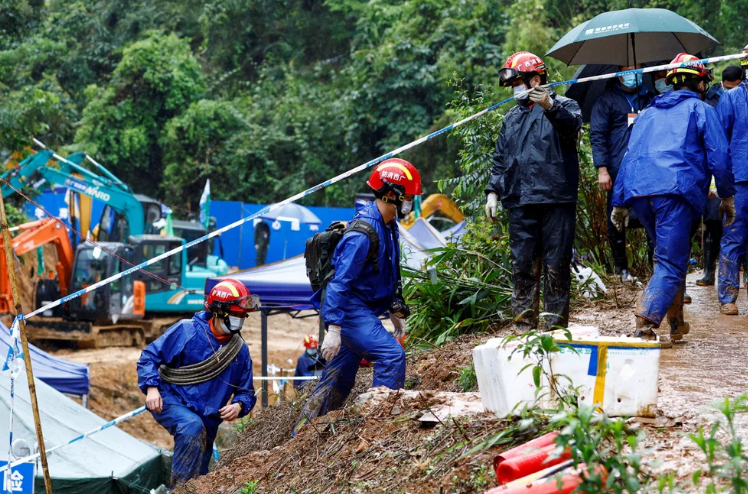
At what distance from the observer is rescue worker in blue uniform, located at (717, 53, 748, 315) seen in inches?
274

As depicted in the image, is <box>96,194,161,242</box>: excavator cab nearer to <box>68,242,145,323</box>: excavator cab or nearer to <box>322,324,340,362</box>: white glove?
<box>68,242,145,323</box>: excavator cab

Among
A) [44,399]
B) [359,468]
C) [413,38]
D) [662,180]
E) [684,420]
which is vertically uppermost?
[413,38]

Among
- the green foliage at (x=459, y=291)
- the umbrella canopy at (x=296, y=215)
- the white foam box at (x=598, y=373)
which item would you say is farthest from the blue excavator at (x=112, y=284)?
the white foam box at (x=598, y=373)

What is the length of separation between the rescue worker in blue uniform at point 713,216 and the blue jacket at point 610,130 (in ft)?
2.42

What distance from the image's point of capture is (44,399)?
→ 1062cm

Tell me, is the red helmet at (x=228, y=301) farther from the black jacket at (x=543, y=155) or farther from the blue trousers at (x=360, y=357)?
the black jacket at (x=543, y=155)

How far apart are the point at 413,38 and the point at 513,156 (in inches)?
838

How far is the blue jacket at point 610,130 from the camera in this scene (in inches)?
293

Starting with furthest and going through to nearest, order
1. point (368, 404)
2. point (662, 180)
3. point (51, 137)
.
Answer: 1. point (51, 137)
2. point (662, 180)
3. point (368, 404)

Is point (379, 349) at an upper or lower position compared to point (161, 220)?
upper

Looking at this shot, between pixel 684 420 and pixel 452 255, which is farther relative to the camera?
pixel 452 255

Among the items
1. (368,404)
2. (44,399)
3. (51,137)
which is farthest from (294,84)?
(368,404)

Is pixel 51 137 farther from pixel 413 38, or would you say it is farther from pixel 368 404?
pixel 368 404

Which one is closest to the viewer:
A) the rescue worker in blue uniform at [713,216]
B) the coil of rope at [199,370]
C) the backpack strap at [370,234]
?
the backpack strap at [370,234]
